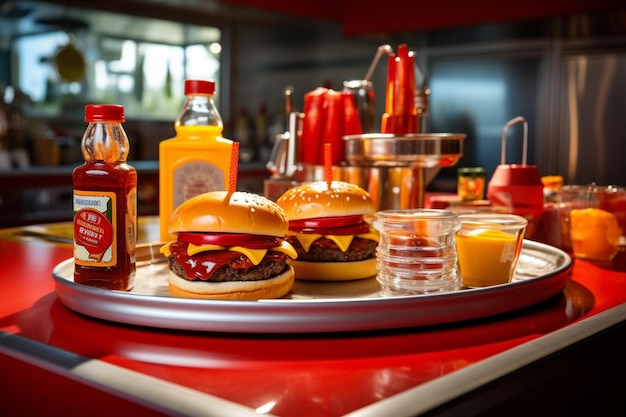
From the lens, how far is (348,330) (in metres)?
0.93

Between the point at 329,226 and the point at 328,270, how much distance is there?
9 cm

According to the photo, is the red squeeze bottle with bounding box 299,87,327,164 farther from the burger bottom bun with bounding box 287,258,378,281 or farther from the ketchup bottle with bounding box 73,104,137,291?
the ketchup bottle with bounding box 73,104,137,291

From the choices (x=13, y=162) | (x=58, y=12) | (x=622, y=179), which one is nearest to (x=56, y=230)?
(x=13, y=162)

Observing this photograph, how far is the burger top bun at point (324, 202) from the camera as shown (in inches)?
52.3

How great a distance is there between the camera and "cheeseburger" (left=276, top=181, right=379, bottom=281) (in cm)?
129

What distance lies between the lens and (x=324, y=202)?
1329mm

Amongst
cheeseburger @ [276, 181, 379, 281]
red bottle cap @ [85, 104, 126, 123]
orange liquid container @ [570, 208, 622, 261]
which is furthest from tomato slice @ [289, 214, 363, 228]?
orange liquid container @ [570, 208, 622, 261]

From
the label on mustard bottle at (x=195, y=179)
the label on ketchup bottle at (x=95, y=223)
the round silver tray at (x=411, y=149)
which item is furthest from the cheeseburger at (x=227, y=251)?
the round silver tray at (x=411, y=149)

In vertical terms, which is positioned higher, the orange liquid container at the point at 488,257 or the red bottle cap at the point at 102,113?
the red bottle cap at the point at 102,113

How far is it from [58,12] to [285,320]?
4.31 m

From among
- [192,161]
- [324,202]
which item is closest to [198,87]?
[192,161]

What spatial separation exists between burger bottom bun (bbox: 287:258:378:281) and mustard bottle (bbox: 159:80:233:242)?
10.3 inches

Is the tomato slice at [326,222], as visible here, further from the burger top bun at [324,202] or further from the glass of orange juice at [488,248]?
the glass of orange juice at [488,248]

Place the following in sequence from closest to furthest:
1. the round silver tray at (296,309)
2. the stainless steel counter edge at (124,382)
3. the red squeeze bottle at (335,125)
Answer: the stainless steel counter edge at (124,382), the round silver tray at (296,309), the red squeeze bottle at (335,125)
